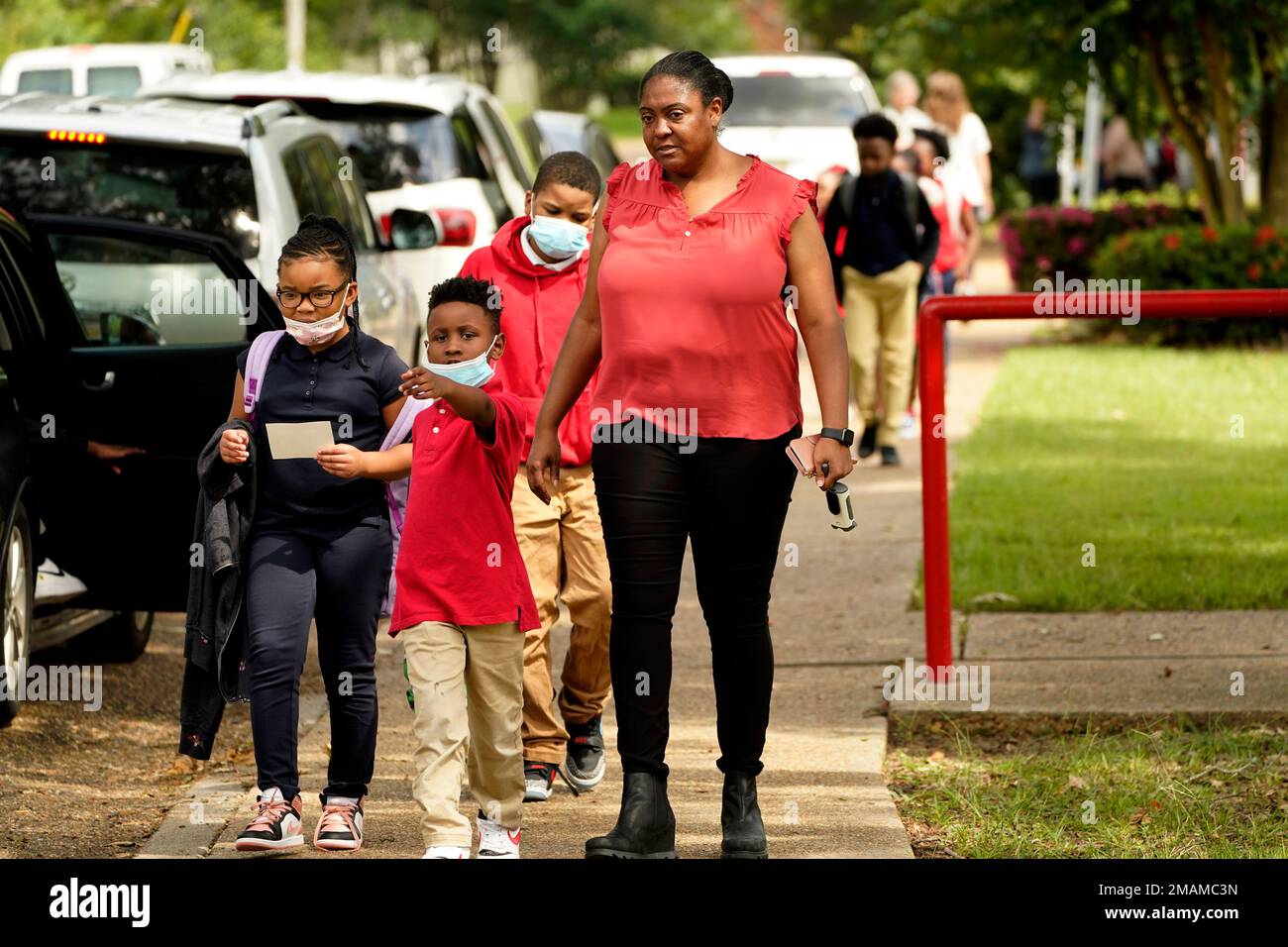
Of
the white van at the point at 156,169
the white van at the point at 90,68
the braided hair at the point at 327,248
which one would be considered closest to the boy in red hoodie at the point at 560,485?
the braided hair at the point at 327,248

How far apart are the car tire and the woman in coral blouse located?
125 inches

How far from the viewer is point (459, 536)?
5.31 m

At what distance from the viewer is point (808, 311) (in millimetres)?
5375

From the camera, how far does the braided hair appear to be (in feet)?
18.0

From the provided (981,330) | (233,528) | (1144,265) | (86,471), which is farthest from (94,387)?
(981,330)

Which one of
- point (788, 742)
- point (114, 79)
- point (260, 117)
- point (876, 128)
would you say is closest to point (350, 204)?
point (260, 117)

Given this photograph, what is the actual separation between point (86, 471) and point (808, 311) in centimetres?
272

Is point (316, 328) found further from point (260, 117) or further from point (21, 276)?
point (260, 117)

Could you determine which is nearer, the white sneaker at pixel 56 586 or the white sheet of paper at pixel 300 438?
the white sheet of paper at pixel 300 438

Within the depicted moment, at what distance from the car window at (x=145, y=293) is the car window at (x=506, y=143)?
6.84 metres

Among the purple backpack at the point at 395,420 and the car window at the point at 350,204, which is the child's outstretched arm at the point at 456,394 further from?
the car window at the point at 350,204

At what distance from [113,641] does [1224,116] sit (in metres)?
13.3

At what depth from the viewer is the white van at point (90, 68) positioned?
26.7 metres
